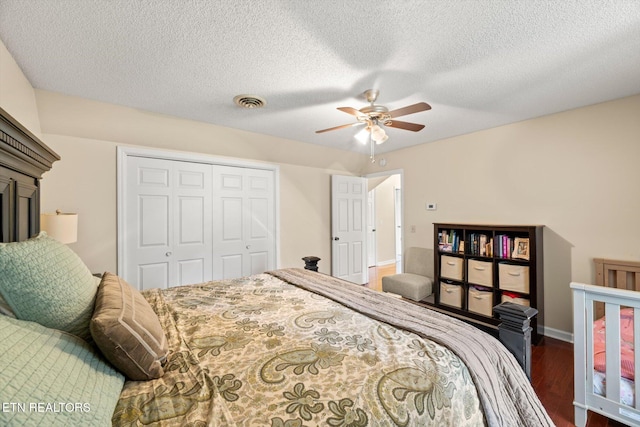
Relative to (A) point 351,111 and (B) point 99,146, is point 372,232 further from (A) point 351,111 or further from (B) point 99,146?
(B) point 99,146

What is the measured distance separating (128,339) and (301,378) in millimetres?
597

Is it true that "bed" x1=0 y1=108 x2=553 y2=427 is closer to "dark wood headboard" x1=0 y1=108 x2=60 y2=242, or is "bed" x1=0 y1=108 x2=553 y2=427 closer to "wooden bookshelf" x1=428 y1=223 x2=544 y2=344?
"dark wood headboard" x1=0 y1=108 x2=60 y2=242

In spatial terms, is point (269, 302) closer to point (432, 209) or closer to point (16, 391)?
point (16, 391)

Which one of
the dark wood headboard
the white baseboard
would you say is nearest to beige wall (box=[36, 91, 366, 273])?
the dark wood headboard

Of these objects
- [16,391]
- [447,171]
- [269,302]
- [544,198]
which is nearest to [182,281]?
[269,302]

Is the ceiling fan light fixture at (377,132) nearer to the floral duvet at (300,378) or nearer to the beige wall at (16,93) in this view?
the floral duvet at (300,378)

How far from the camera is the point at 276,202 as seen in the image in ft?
13.6

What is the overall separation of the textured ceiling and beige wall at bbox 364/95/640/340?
0.30 m

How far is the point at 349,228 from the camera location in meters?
4.90

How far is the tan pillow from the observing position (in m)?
0.87

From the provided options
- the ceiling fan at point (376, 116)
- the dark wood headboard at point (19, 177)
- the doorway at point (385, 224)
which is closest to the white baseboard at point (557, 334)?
the ceiling fan at point (376, 116)

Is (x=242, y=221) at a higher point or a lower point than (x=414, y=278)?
higher

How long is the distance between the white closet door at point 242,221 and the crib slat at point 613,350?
3465mm

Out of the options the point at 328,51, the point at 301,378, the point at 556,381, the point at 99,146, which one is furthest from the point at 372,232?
the point at 301,378
